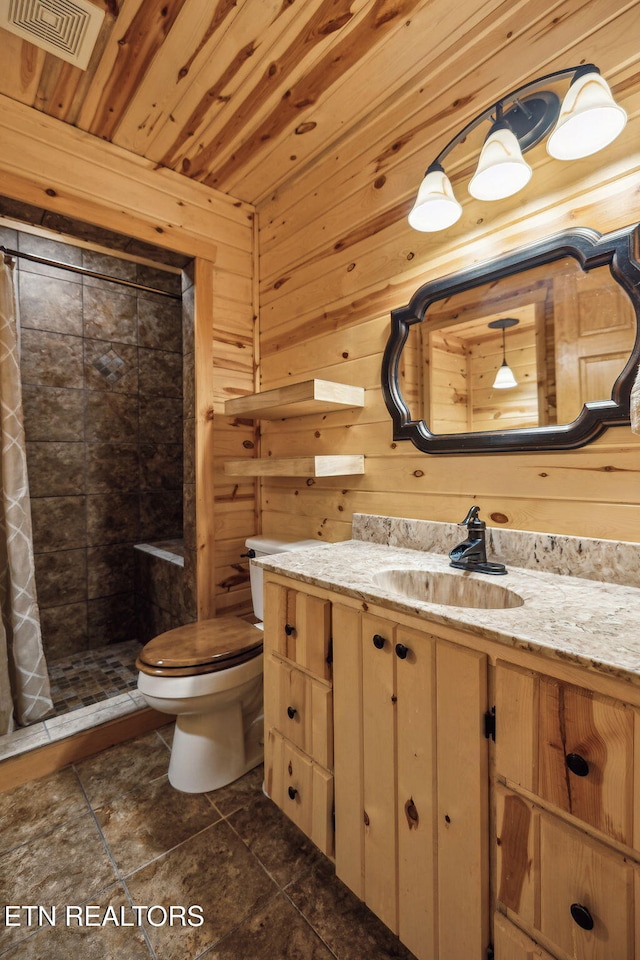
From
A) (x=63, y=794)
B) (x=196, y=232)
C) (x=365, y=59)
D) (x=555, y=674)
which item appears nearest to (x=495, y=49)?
(x=365, y=59)

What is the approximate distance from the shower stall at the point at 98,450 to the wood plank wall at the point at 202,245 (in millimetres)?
242

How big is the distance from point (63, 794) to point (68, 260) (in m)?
2.75

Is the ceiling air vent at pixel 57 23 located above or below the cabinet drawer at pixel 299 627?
above

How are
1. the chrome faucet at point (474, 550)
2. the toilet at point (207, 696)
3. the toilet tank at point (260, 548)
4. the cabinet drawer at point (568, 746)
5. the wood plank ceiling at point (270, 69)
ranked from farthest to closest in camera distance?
the toilet tank at point (260, 548) < the toilet at point (207, 696) < the wood plank ceiling at point (270, 69) < the chrome faucet at point (474, 550) < the cabinet drawer at point (568, 746)

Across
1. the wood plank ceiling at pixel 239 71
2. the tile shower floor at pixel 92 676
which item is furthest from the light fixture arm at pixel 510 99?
the tile shower floor at pixel 92 676

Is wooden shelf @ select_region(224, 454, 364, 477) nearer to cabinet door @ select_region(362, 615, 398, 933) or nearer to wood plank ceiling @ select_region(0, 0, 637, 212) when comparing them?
cabinet door @ select_region(362, 615, 398, 933)

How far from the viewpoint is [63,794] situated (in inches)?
59.8

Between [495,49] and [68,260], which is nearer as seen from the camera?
[495,49]

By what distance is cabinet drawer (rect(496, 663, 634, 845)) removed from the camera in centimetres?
63

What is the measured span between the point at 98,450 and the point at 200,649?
171 cm

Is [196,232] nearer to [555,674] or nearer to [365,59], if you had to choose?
[365,59]

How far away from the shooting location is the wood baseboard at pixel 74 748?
1.55 m

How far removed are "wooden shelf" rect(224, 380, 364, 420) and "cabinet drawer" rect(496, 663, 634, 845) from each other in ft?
3.64

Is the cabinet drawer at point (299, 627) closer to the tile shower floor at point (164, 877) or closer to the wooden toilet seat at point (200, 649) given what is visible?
the wooden toilet seat at point (200, 649)
